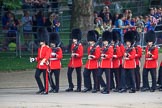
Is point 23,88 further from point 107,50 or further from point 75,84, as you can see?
point 107,50

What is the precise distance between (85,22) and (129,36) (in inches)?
313

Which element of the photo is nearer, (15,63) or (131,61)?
(131,61)

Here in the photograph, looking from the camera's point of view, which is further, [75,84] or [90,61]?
[75,84]

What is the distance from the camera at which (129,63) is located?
809 inches

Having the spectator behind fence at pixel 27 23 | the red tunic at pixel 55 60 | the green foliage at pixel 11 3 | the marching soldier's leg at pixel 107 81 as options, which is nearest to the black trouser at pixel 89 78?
the marching soldier's leg at pixel 107 81

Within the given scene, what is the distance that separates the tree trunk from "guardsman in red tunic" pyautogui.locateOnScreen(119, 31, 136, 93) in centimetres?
770

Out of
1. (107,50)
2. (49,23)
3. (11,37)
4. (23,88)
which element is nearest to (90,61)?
(107,50)

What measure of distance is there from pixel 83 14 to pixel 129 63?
840cm

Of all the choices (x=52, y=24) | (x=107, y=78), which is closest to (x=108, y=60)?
(x=107, y=78)

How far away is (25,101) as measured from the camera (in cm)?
1878

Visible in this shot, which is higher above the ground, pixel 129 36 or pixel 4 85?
pixel 129 36

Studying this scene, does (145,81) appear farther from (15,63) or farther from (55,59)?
(15,63)

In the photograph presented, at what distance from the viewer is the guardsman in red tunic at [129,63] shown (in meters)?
20.5

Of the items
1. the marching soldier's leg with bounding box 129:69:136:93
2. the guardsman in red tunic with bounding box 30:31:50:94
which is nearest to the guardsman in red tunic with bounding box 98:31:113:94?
the marching soldier's leg with bounding box 129:69:136:93
